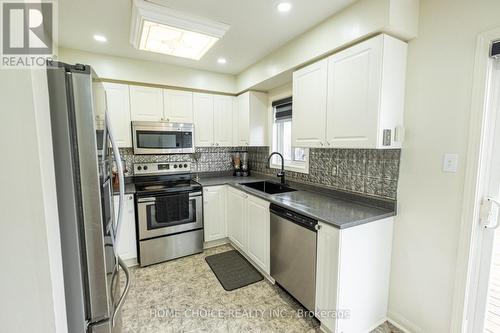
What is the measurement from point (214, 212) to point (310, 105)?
193 cm

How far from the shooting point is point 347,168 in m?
2.17

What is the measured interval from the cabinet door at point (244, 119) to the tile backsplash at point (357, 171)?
103 centimetres

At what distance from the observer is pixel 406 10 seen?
1.55 metres

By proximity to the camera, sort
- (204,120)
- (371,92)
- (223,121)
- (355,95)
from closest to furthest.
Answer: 1. (371,92)
2. (355,95)
3. (204,120)
4. (223,121)

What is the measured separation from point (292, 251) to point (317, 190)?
2.68 feet

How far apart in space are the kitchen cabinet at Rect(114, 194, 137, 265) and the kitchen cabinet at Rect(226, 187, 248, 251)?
1.22 metres

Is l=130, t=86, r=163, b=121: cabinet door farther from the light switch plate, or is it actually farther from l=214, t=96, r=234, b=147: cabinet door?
the light switch plate

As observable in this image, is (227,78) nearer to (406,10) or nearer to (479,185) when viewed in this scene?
(406,10)

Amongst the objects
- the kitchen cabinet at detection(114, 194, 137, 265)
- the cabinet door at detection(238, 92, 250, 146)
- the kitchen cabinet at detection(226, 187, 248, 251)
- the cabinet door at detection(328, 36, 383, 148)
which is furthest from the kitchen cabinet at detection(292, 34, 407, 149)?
the kitchen cabinet at detection(114, 194, 137, 265)

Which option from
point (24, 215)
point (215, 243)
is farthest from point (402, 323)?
point (24, 215)

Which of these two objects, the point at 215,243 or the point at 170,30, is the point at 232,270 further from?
the point at 170,30

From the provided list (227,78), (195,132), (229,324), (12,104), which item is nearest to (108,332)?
(229,324)

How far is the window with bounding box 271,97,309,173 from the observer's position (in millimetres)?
2889

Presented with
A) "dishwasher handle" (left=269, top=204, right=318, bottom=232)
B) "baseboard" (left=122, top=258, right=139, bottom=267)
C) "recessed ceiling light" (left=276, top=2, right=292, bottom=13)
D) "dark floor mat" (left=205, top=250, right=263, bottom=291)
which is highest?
"recessed ceiling light" (left=276, top=2, right=292, bottom=13)
